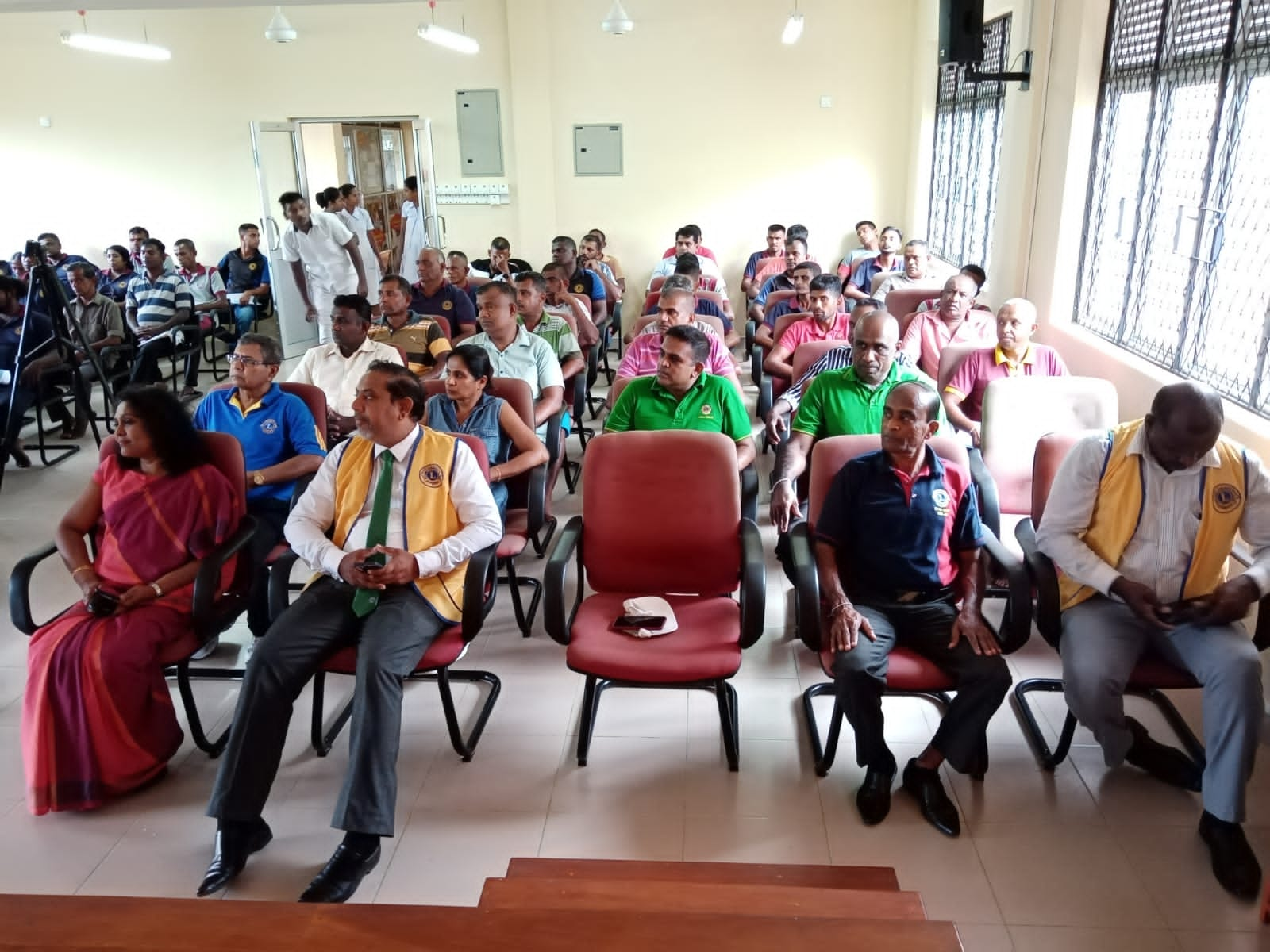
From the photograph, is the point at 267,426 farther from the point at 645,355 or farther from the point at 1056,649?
the point at 1056,649

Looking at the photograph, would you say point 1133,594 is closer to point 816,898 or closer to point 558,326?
point 816,898

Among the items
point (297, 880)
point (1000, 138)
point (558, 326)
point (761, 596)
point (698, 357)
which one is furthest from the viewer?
point (1000, 138)

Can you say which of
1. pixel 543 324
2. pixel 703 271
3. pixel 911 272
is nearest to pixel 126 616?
pixel 543 324

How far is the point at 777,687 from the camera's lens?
312 cm

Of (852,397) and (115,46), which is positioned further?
(115,46)

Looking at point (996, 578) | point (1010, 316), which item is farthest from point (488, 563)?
point (1010, 316)

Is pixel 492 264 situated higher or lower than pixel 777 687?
higher

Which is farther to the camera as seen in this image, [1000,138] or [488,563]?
[1000,138]

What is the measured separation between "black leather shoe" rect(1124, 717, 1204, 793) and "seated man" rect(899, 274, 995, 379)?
235cm

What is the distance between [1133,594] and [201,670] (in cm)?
290

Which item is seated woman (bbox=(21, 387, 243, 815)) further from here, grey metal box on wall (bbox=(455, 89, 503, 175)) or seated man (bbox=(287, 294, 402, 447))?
grey metal box on wall (bbox=(455, 89, 503, 175))

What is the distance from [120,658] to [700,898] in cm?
181

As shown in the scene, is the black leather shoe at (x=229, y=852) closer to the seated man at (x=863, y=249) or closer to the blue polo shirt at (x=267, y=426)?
the blue polo shirt at (x=267, y=426)

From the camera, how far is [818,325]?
4.86 metres
